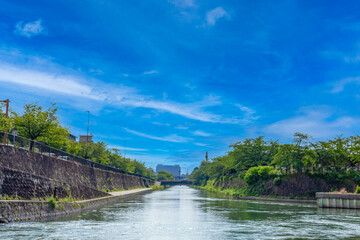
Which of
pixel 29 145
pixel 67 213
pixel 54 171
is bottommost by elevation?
pixel 67 213

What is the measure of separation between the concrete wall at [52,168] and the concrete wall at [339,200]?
34.3 metres

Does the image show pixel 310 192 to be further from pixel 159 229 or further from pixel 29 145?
pixel 29 145

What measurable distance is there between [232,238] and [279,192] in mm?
42688

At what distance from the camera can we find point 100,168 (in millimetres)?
67688

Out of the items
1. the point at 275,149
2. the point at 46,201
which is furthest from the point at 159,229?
the point at 275,149

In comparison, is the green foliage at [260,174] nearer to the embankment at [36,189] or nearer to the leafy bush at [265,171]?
the leafy bush at [265,171]

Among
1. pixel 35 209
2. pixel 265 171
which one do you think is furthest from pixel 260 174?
pixel 35 209

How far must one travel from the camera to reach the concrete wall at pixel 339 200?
42.6m

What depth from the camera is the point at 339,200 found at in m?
43.8

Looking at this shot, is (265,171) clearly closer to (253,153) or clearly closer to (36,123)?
(253,153)

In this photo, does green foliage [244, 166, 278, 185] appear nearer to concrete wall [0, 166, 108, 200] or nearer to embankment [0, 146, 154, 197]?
embankment [0, 146, 154, 197]

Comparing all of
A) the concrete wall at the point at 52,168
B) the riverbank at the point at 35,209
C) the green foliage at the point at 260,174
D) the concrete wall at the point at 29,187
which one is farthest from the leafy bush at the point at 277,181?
the concrete wall at the point at 29,187

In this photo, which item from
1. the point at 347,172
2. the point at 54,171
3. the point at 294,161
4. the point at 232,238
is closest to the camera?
the point at 232,238

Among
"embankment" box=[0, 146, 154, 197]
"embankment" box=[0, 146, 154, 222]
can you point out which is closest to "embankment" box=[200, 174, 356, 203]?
"embankment" box=[0, 146, 154, 197]
